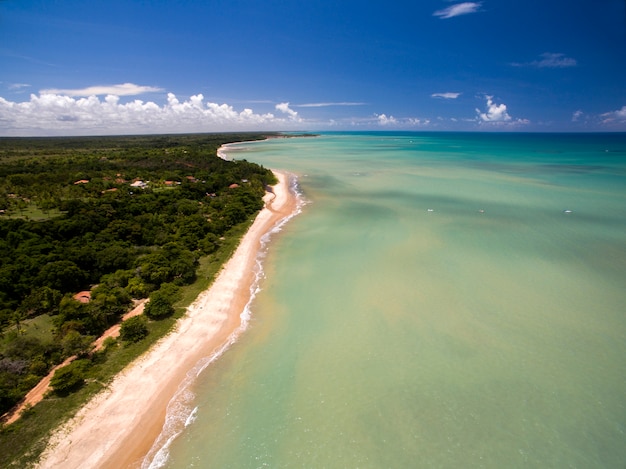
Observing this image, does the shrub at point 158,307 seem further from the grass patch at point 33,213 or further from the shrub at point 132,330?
the grass patch at point 33,213

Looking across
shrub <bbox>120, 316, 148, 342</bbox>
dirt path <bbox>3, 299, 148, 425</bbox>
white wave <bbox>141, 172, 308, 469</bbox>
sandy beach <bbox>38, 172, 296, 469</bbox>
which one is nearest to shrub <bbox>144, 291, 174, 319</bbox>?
sandy beach <bbox>38, 172, 296, 469</bbox>

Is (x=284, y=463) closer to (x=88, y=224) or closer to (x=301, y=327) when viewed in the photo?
(x=301, y=327)

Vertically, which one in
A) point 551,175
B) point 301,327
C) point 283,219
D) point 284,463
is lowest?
point 284,463

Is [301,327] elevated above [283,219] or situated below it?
below

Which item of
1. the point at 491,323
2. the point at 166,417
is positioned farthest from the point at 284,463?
the point at 491,323

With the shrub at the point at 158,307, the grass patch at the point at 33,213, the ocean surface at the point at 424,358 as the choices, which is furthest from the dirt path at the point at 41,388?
the grass patch at the point at 33,213

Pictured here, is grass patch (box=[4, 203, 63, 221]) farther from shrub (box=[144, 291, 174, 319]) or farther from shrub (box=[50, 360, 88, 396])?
shrub (box=[50, 360, 88, 396])
